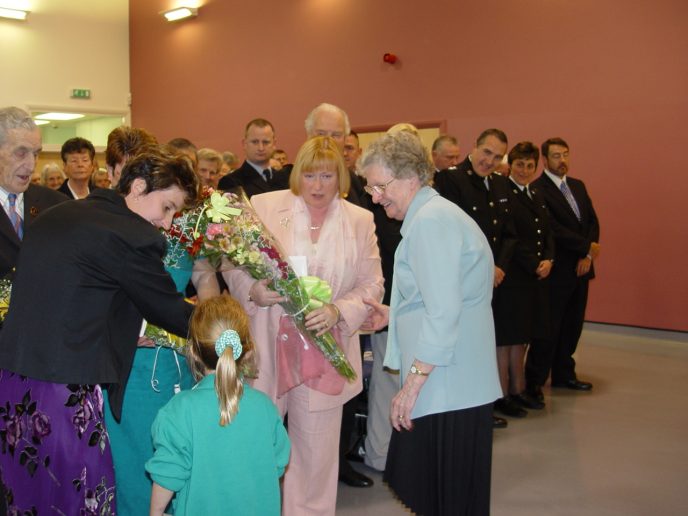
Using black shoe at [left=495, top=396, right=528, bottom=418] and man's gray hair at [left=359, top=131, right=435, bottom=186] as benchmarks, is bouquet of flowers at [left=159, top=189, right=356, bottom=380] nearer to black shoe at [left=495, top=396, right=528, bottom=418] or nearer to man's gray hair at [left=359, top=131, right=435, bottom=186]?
man's gray hair at [left=359, top=131, right=435, bottom=186]

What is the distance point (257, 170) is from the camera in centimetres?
439

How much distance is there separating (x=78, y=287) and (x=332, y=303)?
112cm

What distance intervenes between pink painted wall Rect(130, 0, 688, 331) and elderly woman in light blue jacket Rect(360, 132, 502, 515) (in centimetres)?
→ 547

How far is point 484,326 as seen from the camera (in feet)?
7.79

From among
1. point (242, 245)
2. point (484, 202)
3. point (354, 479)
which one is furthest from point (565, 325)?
point (242, 245)

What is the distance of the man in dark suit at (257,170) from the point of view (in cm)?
427

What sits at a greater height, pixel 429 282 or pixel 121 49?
pixel 121 49

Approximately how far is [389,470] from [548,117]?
6.06m

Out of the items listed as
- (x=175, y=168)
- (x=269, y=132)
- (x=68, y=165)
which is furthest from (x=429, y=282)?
(x=68, y=165)

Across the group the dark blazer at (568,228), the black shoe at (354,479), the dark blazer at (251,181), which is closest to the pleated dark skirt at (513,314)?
the dark blazer at (568,228)

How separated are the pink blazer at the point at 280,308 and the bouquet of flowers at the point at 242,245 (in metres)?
0.20

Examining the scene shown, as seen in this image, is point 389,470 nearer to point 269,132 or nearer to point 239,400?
point 239,400

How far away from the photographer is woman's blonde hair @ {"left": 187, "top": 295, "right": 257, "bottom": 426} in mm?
1886

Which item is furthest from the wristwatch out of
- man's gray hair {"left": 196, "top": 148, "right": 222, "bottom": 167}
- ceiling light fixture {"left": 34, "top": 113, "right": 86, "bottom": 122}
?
ceiling light fixture {"left": 34, "top": 113, "right": 86, "bottom": 122}
